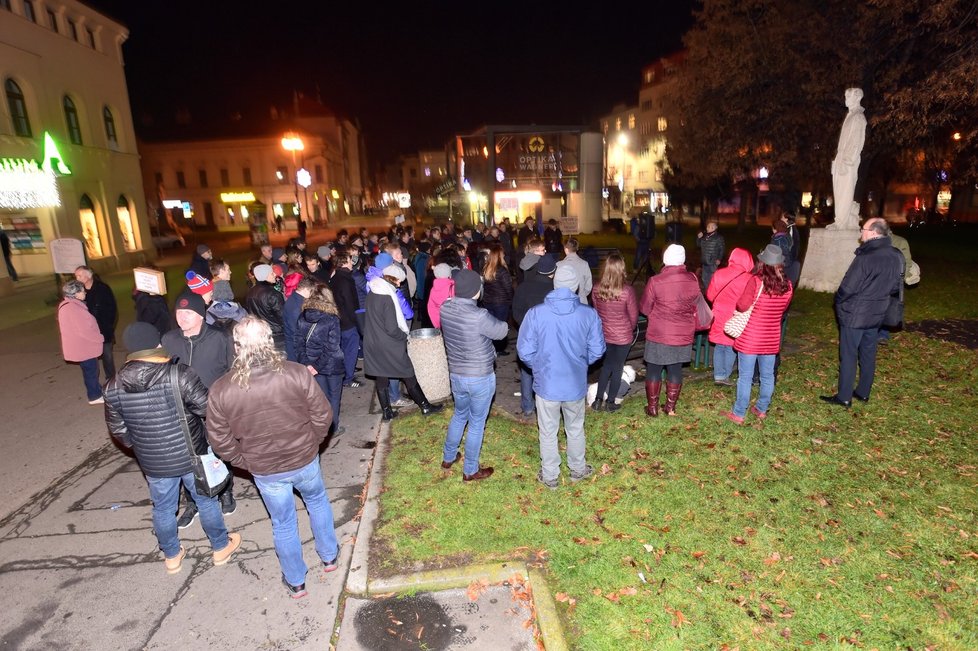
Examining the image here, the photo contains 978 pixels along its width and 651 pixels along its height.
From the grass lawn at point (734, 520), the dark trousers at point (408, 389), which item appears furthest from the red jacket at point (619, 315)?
the dark trousers at point (408, 389)

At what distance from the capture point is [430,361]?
7.03 m

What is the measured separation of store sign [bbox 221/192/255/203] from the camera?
59.9 meters

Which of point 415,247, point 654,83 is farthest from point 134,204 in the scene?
point 654,83

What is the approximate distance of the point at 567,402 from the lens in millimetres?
4969

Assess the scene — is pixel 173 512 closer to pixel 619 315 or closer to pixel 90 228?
pixel 619 315

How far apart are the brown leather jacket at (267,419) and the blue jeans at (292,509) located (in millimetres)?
103

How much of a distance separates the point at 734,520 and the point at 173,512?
4690 mm

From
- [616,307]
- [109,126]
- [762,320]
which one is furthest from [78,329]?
[109,126]

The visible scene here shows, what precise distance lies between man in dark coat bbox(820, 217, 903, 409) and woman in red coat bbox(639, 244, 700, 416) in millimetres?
1800

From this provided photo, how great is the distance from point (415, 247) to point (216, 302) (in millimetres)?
8717

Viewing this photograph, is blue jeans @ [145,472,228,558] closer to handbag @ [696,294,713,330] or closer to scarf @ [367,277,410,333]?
scarf @ [367,277,410,333]

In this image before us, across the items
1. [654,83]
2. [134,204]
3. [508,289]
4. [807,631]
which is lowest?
[807,631]

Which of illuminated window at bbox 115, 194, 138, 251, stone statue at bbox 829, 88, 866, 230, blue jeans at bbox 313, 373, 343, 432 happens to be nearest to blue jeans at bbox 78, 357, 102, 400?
blue jeans at bbox 313, 373, 343, 432

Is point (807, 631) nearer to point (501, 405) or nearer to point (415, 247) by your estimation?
point (501, 405)
